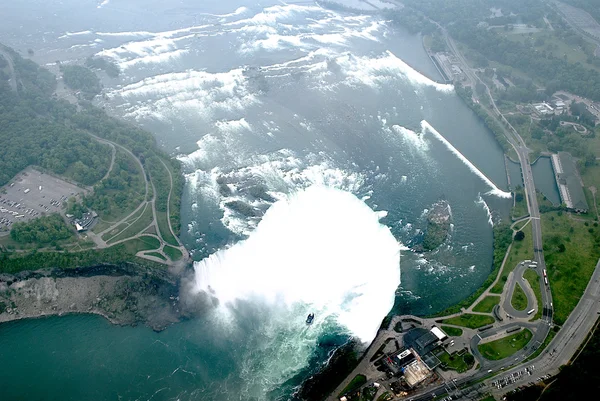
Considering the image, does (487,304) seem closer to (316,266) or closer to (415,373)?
(415,373)

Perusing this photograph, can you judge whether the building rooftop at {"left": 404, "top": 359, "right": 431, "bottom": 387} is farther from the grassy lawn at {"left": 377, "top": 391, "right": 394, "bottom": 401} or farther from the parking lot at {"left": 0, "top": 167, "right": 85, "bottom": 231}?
the parking lot at {"left": 0, "top": 167, "right": 85, "bottom": 231}

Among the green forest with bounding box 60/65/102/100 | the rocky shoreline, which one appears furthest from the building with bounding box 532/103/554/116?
the green forest with bounding box 60/65/102/100

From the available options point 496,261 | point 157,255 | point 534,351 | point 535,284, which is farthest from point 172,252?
point 535,284

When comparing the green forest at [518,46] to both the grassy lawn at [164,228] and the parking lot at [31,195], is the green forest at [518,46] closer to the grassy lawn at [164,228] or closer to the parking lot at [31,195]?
the grassy lawn at [164,228]

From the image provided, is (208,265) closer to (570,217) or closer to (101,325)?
(101,325)

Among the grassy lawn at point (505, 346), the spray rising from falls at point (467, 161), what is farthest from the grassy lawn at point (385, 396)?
the spray rising from falls at point (467, 161)
